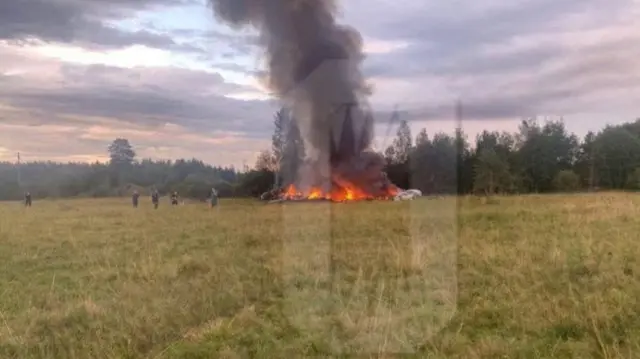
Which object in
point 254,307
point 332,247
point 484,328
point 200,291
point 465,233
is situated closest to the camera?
point 484,328

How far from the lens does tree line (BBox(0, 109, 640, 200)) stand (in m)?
50.3

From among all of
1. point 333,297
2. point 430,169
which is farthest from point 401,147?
point 333,297

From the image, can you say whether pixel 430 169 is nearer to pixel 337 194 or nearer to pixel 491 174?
pixel 491 174

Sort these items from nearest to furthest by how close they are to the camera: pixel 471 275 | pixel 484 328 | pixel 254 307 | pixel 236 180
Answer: pixel 484 328
pixel 254 307
pixel 471 275
pixel 236 180

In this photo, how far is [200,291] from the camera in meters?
9.02

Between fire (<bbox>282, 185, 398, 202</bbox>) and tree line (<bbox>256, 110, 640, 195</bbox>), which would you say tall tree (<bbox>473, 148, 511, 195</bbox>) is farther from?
fire (<bbox>282, 185, 398, 202</bbox>)

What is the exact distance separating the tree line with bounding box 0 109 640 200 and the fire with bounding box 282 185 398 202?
384 centimetres

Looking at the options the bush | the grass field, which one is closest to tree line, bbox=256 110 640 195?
the bush

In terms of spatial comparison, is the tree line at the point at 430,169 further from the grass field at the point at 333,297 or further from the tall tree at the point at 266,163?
the grass field at the point at 333,297

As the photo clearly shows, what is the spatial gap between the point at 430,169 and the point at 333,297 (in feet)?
181

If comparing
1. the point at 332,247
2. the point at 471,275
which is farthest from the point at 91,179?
the point at 471,275

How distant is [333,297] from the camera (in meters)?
8.48

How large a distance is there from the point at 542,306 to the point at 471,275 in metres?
2.26

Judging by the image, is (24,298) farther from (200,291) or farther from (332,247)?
(332,247)
